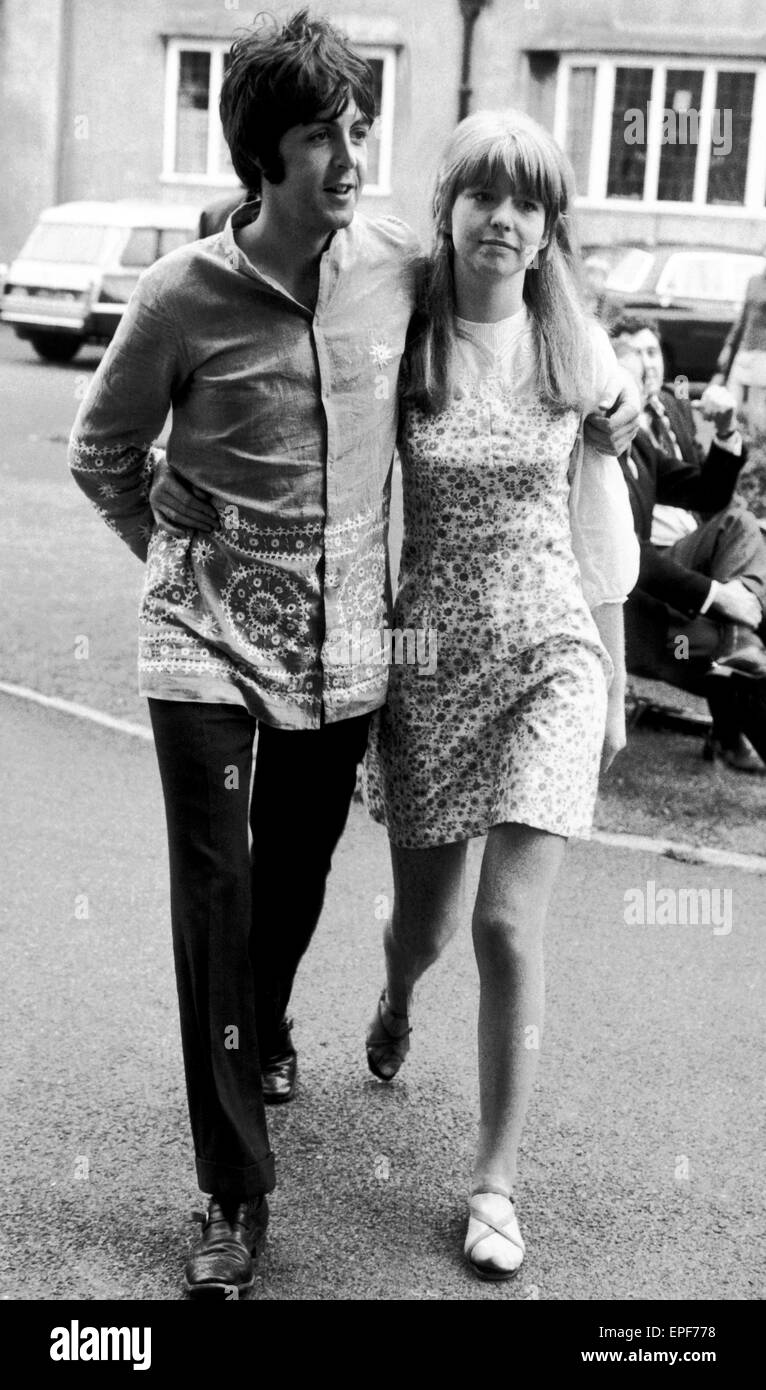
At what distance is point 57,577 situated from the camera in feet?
31.7

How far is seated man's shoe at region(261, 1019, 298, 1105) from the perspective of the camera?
4.03 m

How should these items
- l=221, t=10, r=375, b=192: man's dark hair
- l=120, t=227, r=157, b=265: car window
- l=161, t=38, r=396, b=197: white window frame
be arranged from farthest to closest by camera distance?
l=161, t=38, r=396, b=197: white window frame
l=120, t=227, r=157, b=265: car window
l=221, t=10, r=375, b=192: man's dark hair

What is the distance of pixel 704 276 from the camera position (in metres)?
20.4

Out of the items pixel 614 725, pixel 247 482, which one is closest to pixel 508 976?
pixel 614 725

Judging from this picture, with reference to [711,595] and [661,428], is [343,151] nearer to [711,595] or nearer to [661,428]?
[711,595]

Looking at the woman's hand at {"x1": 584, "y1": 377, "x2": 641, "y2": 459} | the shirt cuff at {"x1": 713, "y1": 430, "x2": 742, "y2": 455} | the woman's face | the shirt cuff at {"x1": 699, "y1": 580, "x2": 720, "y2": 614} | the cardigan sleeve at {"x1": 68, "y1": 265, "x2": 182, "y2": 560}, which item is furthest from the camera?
the shirt cuff at {"x1": 713, "y1": 430, "x2": 742, "y2": 455}

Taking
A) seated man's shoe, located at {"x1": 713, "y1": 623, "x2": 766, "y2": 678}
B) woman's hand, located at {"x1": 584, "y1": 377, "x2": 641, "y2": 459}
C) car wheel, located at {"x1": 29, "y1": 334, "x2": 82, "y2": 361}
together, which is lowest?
car wheel, located at {"x1": 29, "y1": 334, "x2": 82, "y2": 361}

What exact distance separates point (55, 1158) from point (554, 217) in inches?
84.2

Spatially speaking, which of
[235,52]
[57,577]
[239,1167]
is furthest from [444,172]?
[57,577]

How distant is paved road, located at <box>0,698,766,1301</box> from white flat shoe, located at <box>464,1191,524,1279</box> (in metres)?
0.04

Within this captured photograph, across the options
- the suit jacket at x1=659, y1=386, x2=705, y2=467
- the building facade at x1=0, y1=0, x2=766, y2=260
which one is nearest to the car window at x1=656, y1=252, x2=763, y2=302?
the building facade at x1=0, y1=0, x2=766, y2=260

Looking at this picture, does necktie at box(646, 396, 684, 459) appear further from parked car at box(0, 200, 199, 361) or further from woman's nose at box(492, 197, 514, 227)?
parked car at box(0, 200, 199, 361)

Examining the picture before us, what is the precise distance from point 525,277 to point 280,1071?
182 cm

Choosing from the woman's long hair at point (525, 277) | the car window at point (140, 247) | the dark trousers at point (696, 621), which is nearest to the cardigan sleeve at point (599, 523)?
the woman's long hair at point (525, 277)
